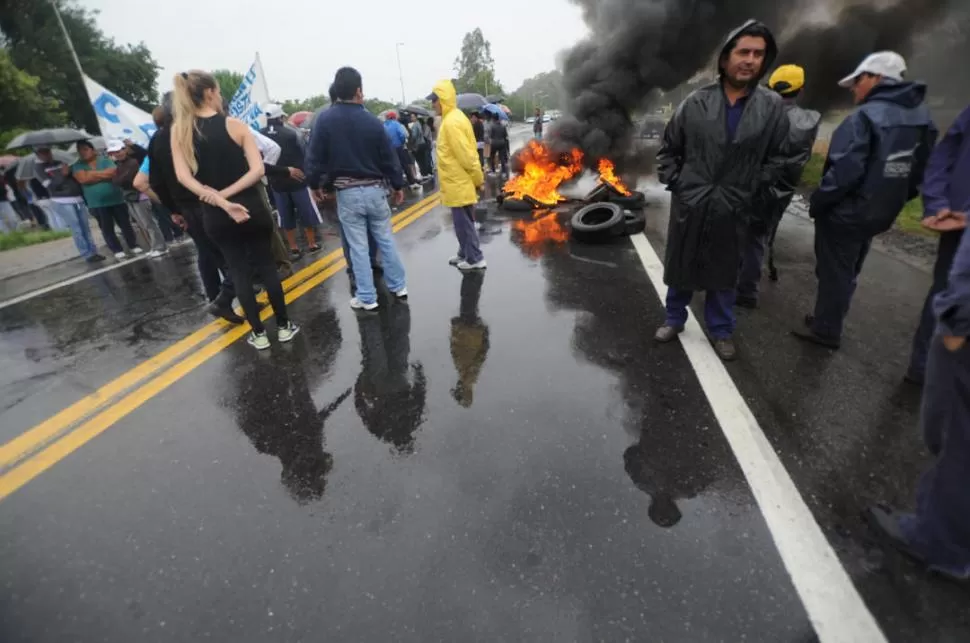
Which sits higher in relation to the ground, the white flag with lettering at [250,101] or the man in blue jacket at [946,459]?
the white flag with lettering at [250,101]

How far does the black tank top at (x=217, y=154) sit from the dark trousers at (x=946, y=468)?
13.3 feet

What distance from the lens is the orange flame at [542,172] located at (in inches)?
348

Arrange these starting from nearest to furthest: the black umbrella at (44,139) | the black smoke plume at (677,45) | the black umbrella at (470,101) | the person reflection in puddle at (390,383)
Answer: the person reflection in puddle at (390,383) < the black umbrella at (44,139) < the black smoke plume at (677,45) < the black umbrella at (470,101)

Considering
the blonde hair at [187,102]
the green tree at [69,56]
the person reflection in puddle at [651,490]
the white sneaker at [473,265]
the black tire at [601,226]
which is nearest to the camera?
the person reflection in puddle at [651,490]

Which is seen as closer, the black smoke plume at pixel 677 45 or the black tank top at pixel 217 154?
the black tank top at pixel 217 154

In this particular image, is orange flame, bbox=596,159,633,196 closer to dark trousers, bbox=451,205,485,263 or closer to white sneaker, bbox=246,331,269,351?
dark trousers, bbox=451,205,485,263

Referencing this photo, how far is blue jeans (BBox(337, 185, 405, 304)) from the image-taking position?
14.1 feet

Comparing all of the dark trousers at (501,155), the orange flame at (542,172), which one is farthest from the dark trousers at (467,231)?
the dark trousers at (501,155)

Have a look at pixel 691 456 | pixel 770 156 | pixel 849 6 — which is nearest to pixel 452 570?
pixel 691 456

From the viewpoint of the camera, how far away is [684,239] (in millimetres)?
3354

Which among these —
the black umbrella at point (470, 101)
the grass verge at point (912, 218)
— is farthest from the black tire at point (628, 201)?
the black umbrella at point (470, 101)

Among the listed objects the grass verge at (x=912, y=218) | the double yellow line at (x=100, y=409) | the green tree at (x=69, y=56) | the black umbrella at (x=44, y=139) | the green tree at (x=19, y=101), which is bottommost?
the grass verge at (x=912, y=218)

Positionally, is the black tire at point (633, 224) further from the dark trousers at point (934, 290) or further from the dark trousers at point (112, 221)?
the dark trousers at point (112, 221)

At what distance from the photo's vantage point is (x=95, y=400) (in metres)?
3.37
